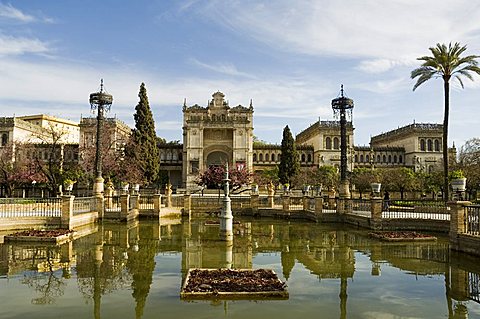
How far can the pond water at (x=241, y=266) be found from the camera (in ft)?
25.3

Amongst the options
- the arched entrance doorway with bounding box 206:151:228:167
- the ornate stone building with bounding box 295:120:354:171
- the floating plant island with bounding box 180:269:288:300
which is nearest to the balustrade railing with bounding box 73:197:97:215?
the floating plant island with bounding box 180:269:288:300

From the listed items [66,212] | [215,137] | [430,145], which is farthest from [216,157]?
[66,212]

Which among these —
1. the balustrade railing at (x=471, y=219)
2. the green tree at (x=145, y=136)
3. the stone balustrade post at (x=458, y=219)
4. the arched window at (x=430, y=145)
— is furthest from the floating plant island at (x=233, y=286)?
the arched window at (x=430, y=145)

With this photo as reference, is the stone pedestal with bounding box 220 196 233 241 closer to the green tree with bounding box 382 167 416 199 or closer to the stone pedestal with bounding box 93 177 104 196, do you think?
the stone pedestal with bounding box 93 177 104 196

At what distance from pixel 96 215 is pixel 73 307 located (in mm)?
17840

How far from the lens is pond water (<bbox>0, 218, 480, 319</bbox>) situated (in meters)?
7.70

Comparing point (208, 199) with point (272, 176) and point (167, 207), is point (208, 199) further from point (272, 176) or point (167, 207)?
point (272, 176)

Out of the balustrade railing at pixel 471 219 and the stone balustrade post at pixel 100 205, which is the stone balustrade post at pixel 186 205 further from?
the balustrade railing at pixel 471 219

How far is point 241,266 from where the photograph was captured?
39.0 ft

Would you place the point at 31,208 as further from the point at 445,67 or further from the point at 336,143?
the point at 336,143

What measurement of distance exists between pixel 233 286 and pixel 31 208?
1834 cm

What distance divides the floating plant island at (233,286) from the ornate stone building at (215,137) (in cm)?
5239

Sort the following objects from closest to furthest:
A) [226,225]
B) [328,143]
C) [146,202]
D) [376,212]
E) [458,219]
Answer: [458,219], [226,225], [376,212], [146,202], [328,143]

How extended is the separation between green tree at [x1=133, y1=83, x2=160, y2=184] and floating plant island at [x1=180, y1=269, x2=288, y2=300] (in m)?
39.1
